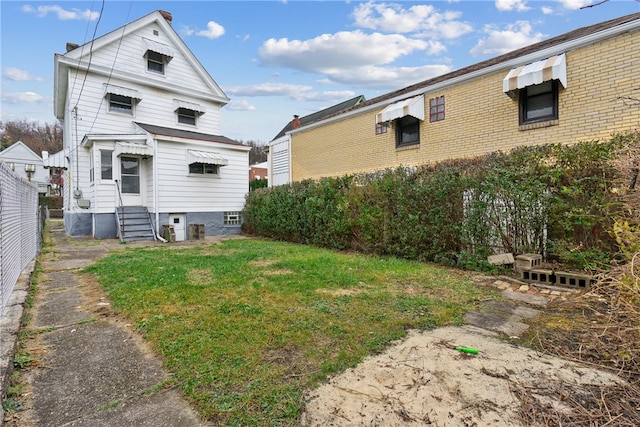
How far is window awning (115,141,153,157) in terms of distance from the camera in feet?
36.6

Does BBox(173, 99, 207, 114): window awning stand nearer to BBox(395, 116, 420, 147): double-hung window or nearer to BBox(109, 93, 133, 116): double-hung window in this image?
BBox(109, 93, 133, 116): double-hung window

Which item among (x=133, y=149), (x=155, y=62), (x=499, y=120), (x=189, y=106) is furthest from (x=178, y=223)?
(x=499, y=120)

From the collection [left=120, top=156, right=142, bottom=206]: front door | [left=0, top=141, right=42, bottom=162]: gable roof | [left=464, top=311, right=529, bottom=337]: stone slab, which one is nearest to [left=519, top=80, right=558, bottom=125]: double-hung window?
[left=464, top=311, right=529, bottom=337]: stone slab

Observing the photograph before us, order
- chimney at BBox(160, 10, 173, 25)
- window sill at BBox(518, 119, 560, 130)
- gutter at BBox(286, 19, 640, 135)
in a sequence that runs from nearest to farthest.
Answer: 1. gutter at BBox(286, 19, 640, 135)
2. window sill at BBox(518, 119, 560, 130)
3. chimney at BBox(160, 10, 173, 25)

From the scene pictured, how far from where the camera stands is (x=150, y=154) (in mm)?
11688

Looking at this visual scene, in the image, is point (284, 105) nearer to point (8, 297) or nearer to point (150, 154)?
point (150, 154)

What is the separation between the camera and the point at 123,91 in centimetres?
1304

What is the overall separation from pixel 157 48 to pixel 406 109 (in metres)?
11.5

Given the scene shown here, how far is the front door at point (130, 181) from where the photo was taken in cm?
1195

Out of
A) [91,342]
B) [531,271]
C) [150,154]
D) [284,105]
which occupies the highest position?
[284,105]

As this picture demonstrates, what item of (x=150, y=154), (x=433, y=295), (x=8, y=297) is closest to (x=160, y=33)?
(x=150, y=154)

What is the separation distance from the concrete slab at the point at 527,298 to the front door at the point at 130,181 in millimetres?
12560

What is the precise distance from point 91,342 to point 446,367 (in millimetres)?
3363

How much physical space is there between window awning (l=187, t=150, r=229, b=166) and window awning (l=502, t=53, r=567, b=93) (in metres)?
10.1
